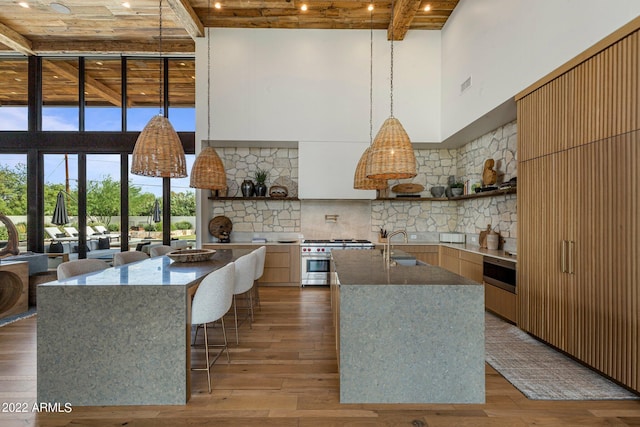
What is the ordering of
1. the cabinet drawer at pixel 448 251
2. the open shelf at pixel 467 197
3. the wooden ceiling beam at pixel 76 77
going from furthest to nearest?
the wooden ceiling beam at pixel 76 77, the cabinet drawer at pixel 448 251, the open shelf at pixel 467 197

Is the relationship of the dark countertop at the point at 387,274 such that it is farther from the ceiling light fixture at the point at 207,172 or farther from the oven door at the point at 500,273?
the ceiling light fixture at the point at 207,172

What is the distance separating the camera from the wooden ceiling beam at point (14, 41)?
5.35 meters

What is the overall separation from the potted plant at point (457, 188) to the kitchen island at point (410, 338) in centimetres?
403

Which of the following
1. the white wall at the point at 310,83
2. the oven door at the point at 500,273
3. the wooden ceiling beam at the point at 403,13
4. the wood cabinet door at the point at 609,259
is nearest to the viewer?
the wood cabinet door at the point at 609,259

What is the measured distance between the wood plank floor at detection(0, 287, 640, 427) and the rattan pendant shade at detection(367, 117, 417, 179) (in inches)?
68.1

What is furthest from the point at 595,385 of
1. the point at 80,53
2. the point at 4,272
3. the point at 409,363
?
the point at 80,53

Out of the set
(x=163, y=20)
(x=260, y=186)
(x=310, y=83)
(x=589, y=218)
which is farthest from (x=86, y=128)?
(x=589, y=218)

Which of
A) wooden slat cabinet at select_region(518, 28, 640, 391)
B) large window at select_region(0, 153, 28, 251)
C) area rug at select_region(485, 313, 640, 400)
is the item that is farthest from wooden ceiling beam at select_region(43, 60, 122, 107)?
area rug at select_region(485, 313, 640, 400)

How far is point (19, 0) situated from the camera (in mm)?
4684

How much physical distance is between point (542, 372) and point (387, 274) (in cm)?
157

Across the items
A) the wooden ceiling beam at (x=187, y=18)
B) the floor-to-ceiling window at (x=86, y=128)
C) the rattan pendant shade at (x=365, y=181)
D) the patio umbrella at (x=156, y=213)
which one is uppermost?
the wooden ceiling beam at (x=187, y=18)

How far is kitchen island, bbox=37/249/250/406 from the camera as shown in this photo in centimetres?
209

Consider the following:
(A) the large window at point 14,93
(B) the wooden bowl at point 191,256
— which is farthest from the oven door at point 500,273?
(A) the large window at point 14,93

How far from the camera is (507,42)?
3.69 metres
